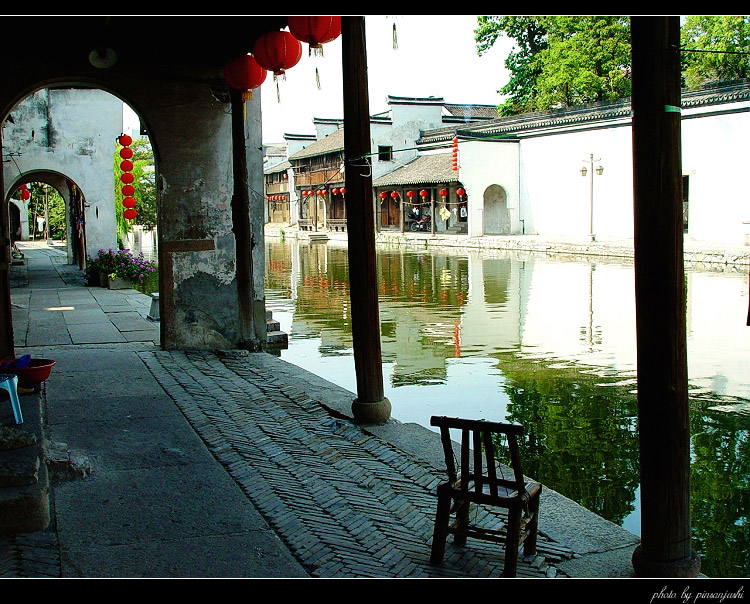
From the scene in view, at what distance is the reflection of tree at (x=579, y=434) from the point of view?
5133mm

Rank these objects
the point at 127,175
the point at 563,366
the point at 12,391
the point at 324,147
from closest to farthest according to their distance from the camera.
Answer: the point at 12,391
the point at 563,366
the point at 127,175
the point at 324,147

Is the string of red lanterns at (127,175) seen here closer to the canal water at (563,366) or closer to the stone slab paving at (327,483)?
the canal water at (563,366)

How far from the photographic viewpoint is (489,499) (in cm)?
327

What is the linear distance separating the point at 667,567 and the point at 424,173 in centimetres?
3321

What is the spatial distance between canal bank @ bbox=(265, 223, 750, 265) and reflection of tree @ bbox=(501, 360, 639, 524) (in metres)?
8.26

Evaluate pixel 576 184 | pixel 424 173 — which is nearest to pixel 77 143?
pixel 576 184

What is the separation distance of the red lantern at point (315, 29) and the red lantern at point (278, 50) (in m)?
0.80

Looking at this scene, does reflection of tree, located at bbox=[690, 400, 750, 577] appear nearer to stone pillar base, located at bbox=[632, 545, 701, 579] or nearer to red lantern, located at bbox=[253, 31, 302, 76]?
stone pillar base, located at bbox=[632, 545, 701, 579]

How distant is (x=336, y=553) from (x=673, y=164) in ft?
6.76

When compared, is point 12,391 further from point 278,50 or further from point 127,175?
point 127,175

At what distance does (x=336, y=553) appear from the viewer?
3.45m

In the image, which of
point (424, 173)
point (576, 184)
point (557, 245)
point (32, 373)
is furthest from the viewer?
point (424, 173)

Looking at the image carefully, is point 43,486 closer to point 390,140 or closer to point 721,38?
point 721,38
